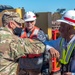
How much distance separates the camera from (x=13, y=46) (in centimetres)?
324

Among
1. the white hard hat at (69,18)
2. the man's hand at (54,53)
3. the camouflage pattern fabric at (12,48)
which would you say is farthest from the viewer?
the white hard hat at (69,18)

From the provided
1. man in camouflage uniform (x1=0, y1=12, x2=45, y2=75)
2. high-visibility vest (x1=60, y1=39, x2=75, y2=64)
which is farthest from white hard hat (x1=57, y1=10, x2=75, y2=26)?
man in camouflage uniform (x1=0, y1=12, x2=45, y2=75)

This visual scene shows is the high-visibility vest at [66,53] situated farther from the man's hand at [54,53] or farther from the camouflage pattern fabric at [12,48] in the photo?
the camouflage pattern fabric at [12,48]

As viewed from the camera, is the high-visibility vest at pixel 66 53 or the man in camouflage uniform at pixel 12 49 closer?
the man in camouflage uniform at pixel 12 49

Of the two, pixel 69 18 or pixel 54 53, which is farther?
pixel 69 18

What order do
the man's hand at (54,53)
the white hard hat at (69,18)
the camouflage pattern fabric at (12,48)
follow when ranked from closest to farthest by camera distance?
1. the camouflage pattern fabric at (12,48)
2. the man's hand at (54,53)
3. the white hard hat at (69,18)

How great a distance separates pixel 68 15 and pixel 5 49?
99 cm

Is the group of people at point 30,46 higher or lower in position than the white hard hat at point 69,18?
lower

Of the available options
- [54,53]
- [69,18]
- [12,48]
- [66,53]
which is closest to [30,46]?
[12,48]

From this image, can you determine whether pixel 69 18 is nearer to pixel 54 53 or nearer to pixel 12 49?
pixel 54 53

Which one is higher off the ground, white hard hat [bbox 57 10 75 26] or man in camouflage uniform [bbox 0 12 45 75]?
white hard hat [bbox 57 10 75 26]

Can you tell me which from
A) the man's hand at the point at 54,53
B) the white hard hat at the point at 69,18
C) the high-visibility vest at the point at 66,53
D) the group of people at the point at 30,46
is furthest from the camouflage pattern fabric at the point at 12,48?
the white hard hat at the point at 69,18

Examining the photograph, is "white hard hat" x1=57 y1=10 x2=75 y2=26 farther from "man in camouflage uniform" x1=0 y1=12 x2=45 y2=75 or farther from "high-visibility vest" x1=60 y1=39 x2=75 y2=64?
"man in camouflage uniform" x1=0 y1=12 x2=45 y2=75

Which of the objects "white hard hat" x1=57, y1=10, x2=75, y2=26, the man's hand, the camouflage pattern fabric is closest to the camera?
the camouflage pattern fabric
